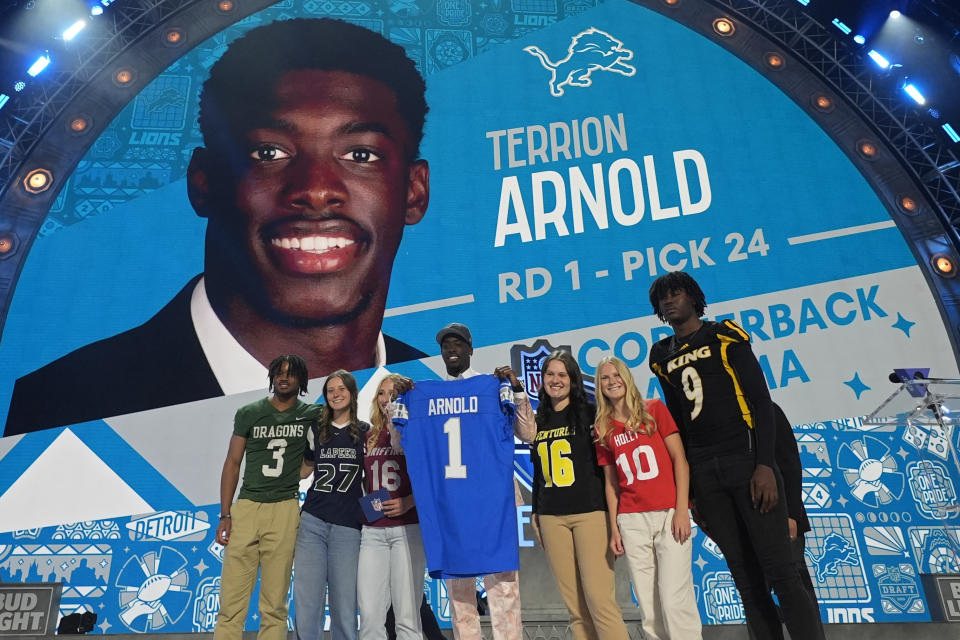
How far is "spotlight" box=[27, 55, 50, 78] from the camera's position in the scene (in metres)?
6.11

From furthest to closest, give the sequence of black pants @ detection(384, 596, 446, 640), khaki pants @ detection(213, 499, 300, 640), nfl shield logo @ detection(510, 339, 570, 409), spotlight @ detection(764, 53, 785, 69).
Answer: spotlight @ detection(764, 53, 785, 69)
nfl shield logo @ detection(510, 339, 570, 409)
black pants @ detection(384, 596, 446, 640)
khaki pants @ detection(213, 499, 300, 640)

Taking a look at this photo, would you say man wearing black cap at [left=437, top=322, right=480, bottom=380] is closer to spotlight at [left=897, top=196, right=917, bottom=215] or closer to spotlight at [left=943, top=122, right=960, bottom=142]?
spotlight at [left=897, top=196, right=917, bottom=215]

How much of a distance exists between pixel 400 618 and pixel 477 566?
0.34m

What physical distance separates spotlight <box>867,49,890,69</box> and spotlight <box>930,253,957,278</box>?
75.1 inches

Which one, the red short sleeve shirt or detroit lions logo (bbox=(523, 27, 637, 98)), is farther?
detroit lions logo (bbox=(523, 27, 637, 98))

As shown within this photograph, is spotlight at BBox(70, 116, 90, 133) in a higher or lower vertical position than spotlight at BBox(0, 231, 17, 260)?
higher

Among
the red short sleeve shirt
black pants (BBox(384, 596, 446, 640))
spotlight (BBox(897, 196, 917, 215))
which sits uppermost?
spotlight (BBox(897, 196, 917, 215))

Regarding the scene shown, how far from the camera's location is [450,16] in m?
6.60

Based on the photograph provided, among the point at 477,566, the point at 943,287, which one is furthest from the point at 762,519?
the point at 943,287

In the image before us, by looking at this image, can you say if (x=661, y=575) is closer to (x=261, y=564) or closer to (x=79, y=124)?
(x=261, y=564)

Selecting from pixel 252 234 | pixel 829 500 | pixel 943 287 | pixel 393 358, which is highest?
pixel 252 234

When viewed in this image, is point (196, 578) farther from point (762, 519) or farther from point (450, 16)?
point (450, 16)

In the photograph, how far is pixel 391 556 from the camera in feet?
8.02

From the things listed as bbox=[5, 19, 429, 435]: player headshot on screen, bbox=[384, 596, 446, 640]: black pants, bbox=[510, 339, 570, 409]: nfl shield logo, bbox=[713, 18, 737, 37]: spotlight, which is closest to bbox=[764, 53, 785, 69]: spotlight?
bbox=[713, 18, 737, 37]: spotlight
